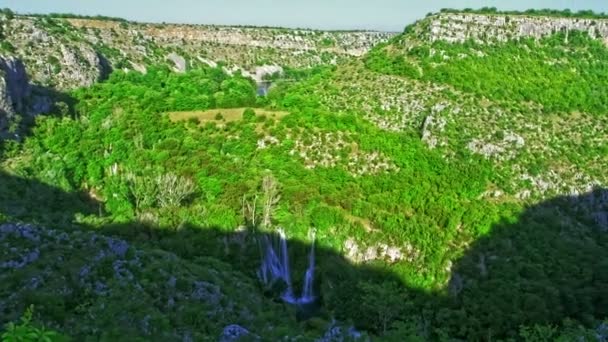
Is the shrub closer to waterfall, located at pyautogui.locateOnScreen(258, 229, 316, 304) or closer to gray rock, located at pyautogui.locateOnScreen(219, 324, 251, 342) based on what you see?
waterfall, located at pyautogui.locateOnScreen(258, 229, 316, 304)

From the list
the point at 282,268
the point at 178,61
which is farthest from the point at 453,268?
the point at 178,61

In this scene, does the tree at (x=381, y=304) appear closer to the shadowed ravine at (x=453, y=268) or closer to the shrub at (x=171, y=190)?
the shadowed ravine at (x=453, y=268)

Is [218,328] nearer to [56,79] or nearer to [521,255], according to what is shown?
[521,255]

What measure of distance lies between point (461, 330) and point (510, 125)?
3149 cm

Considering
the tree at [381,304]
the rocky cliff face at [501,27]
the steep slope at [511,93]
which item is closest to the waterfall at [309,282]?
the tree at [381,304]

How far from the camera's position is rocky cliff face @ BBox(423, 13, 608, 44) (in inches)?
3396

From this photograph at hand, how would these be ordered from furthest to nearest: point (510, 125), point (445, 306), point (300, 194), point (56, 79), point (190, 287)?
point (56, 79)
point (510, 125)
point (300, 194)
point (445, 306)
point (190, 287)

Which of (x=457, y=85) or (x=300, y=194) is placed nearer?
(x=300, y=194)

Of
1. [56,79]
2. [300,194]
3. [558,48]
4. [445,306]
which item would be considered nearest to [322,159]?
[300,194]

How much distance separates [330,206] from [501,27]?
156 ft

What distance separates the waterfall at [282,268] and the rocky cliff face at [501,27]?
4651cm

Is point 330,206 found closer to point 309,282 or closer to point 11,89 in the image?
point 309,282

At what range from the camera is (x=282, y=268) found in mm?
52969

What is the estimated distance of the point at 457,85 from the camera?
77062 millimetres
